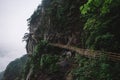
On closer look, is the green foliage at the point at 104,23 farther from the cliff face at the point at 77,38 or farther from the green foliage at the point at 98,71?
the green foliage at the point at 98,71

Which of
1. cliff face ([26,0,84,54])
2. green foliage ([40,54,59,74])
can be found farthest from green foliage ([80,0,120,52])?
cliff face ([26,0,84,54])

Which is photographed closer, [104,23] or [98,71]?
[98,71]

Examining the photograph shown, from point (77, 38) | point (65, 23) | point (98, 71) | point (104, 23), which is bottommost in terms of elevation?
point (98, 71)

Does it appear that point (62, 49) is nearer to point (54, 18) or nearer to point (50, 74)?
point (54, 18)

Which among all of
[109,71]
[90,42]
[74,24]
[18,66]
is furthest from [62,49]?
[18,66]

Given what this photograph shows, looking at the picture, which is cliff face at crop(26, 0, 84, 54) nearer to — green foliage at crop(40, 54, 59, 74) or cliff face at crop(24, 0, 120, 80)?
cliff face at crop(24, 0, 120, 80)

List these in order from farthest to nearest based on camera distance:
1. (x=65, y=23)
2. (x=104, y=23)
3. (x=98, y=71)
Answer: (x=65, y=23) < (x=104, y=23) < (x=98, y=71)

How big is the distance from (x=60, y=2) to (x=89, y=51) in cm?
1860

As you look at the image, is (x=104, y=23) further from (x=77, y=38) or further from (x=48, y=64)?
(x=77, y=38)

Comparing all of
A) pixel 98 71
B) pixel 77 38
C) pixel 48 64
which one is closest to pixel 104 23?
pixel 98 71

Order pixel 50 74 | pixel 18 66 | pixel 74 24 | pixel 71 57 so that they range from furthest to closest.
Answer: pixel 18 66, pixel 74 24, pixel 71 57, pixel 50 74

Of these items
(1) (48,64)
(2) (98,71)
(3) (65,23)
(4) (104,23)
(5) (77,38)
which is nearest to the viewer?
(2) (98,71)

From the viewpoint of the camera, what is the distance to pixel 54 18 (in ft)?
119

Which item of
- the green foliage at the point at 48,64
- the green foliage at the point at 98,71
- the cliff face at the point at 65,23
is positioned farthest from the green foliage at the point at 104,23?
the cliff face at the point at 65,23
